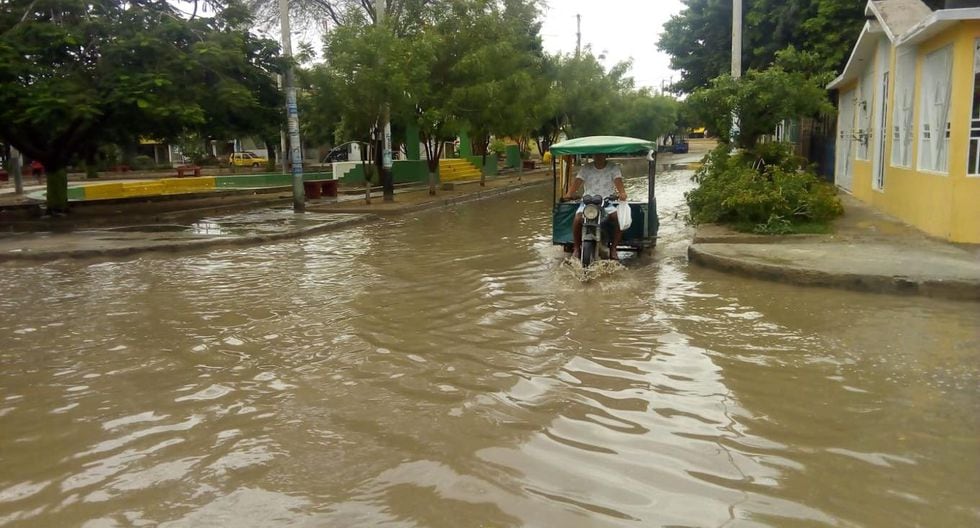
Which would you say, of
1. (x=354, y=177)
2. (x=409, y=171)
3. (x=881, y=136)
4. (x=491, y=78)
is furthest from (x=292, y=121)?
(x=409, y=171)

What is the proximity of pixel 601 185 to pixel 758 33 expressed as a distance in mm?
17993

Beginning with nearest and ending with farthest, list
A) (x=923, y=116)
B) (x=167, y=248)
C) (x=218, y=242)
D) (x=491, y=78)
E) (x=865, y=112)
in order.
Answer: (x=923, y=116)
(x=167, y=248)
(x=218, y=242)
(x=865, y=112)
(x=491, y=78)

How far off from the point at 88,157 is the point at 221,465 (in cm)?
2061

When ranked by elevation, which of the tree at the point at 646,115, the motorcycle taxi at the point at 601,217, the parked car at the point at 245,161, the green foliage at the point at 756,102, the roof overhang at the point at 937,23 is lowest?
the motorcycle taxi at the point at 601,217

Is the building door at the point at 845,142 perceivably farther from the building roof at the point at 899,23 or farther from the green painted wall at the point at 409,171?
the green painted wall at the point at 409,171

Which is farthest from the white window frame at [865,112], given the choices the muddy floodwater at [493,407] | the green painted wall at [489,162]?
the green painted wall at [489,162]

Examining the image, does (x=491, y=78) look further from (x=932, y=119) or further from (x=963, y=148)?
(x=963, y=148)

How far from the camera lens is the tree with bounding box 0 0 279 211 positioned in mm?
16172

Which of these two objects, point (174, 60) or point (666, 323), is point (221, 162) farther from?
point (666, 323)

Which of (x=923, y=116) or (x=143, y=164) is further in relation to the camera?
(x=143, y=164)

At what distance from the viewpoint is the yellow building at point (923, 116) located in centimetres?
1075

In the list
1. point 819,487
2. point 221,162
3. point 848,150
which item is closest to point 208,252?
point 819,487

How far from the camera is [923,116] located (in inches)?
487

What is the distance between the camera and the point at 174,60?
1720cm
